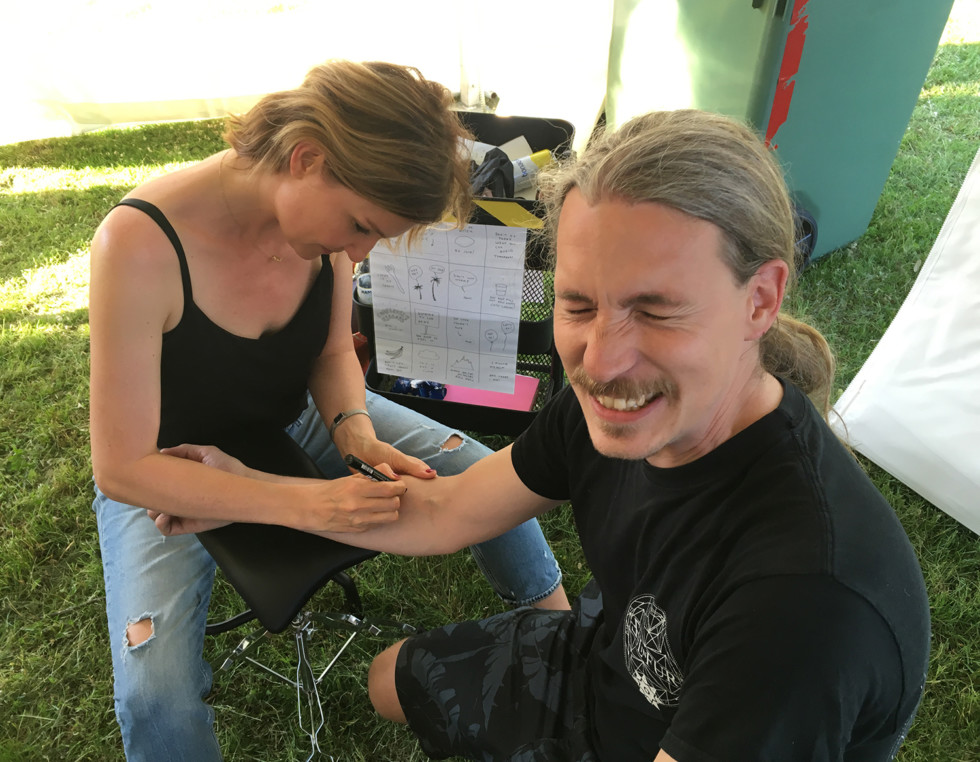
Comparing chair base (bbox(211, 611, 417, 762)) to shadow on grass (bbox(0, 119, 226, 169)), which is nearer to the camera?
chair base (bbox(211, 611, 417, 762))

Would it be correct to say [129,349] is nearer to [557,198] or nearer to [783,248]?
[557,198]

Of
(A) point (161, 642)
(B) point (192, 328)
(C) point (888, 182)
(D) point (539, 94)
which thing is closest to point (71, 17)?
(D) point (539, 94)

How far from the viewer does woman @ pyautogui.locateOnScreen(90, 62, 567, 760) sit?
49.5 inches

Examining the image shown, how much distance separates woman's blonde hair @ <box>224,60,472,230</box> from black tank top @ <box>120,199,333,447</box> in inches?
10.7

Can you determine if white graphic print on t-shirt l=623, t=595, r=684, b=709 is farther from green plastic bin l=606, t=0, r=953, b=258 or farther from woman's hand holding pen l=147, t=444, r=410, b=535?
green plastic bin l=606, t=0, r=953, b=258

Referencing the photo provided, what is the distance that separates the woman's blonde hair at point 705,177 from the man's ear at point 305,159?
498mm

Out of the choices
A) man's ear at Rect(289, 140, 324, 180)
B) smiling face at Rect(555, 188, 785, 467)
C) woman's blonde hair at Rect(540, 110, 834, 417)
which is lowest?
smiling face at Rect(555, 188, 785, 467)

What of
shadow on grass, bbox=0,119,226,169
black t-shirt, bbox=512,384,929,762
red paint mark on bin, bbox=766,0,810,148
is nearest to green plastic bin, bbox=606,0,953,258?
red paint mark on bin, bbox=766,0,810,148


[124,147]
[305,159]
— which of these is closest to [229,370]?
[305,159]

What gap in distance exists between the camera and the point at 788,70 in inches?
97.7

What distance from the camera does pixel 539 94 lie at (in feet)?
13.6

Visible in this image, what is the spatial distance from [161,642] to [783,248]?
1.28 metres

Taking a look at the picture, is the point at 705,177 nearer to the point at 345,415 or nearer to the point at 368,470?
the point at 368,470

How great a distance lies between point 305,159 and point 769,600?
1.04 metres
